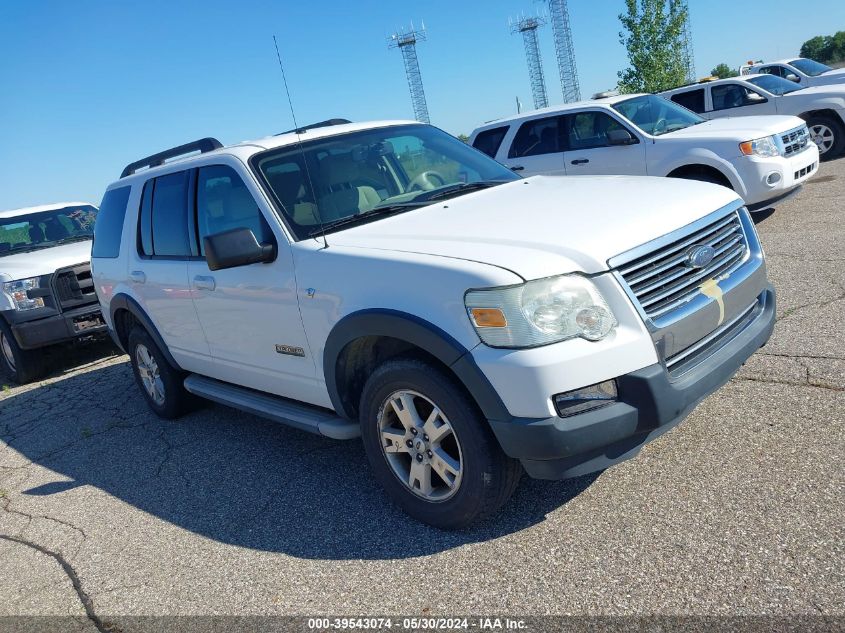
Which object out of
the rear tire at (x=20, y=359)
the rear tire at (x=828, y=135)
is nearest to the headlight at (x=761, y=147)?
the rear tire at (x=828, y=135)

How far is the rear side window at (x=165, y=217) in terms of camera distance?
193 inches

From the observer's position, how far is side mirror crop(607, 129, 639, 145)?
357 inches

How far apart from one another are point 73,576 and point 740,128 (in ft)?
26.7

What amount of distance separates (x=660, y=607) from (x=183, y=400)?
4.15 meters

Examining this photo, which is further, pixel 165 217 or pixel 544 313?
pixel 165 217

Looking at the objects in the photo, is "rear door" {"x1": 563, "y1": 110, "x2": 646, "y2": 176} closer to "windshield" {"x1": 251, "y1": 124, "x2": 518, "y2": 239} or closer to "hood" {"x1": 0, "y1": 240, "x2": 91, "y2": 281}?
"windshield" {"x1": 251, "y1": 124, "x2": 518, "y2": 239}

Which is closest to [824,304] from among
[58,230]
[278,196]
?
[278,196]

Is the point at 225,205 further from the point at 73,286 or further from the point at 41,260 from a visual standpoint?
the point at 41,260

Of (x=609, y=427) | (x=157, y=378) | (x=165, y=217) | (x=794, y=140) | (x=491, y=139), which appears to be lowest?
(x=157, y=378)

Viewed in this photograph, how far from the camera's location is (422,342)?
3084 mm

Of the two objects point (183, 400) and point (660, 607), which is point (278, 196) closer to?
point (183, 400)

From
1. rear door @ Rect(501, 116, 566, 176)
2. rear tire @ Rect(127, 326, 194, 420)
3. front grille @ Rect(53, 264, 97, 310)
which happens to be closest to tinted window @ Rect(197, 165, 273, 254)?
rear tire @ Rect(127, 326, 194, 420)

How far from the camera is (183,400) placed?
571 centimetres

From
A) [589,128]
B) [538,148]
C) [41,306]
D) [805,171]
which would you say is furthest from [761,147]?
[41,306]
